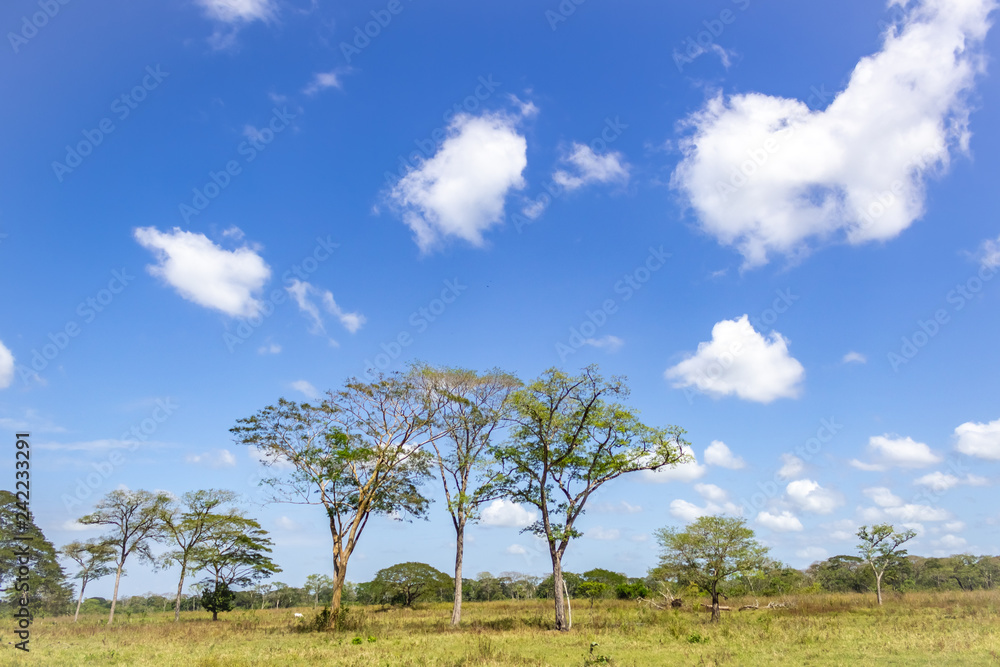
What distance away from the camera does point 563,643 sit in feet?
64.5

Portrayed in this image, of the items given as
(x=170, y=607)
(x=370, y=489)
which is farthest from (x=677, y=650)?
(x=170, y=607)

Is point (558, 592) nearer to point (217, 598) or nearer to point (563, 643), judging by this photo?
point (563, 643)

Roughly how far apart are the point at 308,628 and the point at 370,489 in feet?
22.0

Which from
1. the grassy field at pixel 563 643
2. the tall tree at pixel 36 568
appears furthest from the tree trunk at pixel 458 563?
the tall tree at pixel 36 568

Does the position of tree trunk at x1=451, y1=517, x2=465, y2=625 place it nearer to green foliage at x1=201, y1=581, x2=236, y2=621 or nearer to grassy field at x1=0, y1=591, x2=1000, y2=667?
grassy field at x1=0, y1=591, x2=1000, y2=667

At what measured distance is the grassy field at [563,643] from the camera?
15.0 metres

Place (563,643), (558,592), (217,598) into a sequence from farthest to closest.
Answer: (217,598) < (558,592) < (563,643)

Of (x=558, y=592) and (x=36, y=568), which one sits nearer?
(x=558, y=592)

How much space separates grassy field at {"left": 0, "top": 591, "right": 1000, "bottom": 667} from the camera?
15.0m

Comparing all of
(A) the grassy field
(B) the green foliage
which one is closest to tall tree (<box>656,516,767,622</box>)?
(A) the grassy field

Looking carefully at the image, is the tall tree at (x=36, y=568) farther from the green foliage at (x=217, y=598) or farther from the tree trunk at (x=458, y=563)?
the tree trunk at (x=458, y=563)

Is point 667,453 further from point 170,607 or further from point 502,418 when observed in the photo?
point 170,607

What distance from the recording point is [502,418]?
30031mm

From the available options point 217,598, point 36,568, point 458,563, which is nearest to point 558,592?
point 458,563
